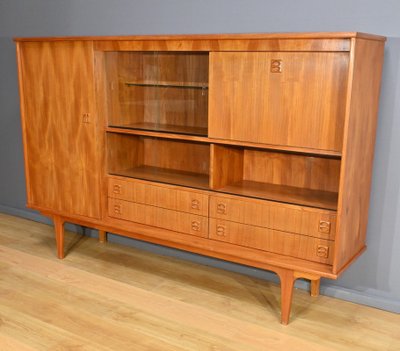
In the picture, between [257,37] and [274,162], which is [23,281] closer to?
[274,162]

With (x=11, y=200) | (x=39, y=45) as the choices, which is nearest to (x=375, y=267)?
(x=39, y=45)

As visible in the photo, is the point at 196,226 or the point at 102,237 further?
the point at 102,237

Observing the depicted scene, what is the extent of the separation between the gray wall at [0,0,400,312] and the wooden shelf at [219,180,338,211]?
0.77ft

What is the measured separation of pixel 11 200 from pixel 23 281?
109cm

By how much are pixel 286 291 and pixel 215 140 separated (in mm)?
624

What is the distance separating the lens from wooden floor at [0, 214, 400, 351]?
5.94ft

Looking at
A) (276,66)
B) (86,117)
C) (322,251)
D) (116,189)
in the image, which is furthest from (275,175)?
(86,117)

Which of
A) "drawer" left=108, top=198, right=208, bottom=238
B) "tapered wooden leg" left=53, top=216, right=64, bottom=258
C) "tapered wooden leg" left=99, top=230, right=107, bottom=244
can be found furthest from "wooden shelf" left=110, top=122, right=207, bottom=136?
"tapered wooden leg" left=99, top=230, right=107, bottom=244

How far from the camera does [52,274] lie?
92.6 inches

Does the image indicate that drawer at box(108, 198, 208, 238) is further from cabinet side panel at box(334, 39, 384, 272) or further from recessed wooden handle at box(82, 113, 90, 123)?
cabinet side panel at box(334, 39, 384, 272)

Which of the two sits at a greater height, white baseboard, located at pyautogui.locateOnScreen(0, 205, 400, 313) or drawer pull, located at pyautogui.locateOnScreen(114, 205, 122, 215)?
drawer pull, located at pyautogui.locateOnScreen(114, 205, 122, 215)

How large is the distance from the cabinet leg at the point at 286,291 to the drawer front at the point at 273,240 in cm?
7

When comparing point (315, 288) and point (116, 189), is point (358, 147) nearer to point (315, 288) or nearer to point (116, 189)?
point (315, 288)

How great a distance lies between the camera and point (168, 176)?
2.24m
